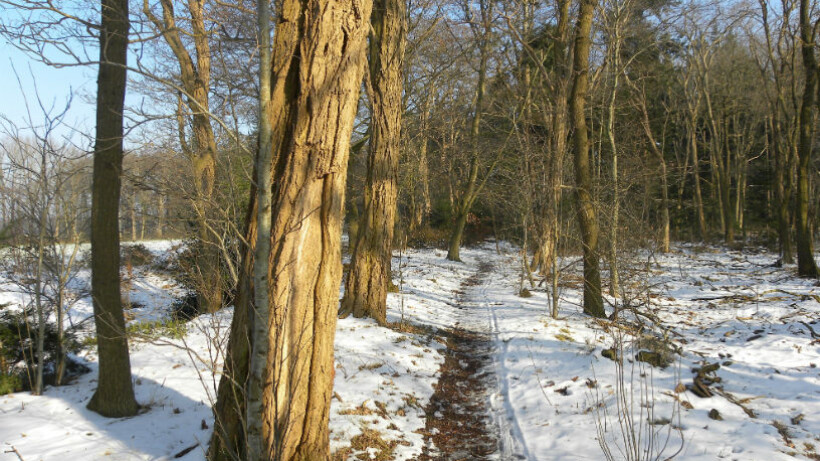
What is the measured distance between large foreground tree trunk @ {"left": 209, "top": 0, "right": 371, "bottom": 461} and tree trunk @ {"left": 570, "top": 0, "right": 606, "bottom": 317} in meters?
6.20

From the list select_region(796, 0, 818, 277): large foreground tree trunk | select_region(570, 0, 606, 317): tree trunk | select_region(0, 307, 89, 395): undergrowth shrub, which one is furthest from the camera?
select_region(796, 0, 818, 277): large foreground tree trunk

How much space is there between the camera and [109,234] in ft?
15.8

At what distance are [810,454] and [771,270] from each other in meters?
13.3

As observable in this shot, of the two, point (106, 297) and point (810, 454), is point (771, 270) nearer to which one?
point (810, 454)

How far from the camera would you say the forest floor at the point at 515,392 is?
13.5 feet

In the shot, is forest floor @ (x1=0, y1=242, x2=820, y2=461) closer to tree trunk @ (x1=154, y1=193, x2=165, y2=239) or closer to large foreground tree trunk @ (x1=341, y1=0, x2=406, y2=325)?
large foreground tree trunk @ (x1=341, y1=0, x2=406, y2=325)

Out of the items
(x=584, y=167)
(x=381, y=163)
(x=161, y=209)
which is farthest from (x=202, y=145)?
(x=584, y=167)

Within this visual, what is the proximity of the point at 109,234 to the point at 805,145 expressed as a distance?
1564cm

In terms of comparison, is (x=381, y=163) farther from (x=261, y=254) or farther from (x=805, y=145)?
(x=805, y=145)

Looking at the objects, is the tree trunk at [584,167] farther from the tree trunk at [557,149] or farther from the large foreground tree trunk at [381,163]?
the large foreground tree trunk at [381,163]

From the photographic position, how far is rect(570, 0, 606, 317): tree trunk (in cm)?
866

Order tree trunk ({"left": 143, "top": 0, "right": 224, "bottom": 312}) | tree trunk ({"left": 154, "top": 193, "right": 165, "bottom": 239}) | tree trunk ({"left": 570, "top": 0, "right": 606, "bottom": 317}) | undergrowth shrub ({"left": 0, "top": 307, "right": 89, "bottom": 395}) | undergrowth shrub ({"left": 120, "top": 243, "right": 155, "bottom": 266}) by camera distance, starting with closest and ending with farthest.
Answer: undergrowth shrub ({"left": 0, "top": 307, "right": 89, "bottom": 395}) → tree trunk ({"left": 154, "top": 193, "right": 165, "bottom": 239}) → tree trunk ({"left": 143, "top": 0, "right": 224, "bottom": 312}) → tree trunk ({"left": 570, "top": 0, "right": 606, "bottom": 317}) → undergrowth shrub ({"left": 120, "top": 243, "right": 155, "bottom": 266})

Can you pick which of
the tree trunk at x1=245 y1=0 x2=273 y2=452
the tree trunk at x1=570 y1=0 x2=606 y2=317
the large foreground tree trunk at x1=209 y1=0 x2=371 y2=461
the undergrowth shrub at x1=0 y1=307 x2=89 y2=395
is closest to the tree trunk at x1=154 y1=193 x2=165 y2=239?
the undergrowth shrub at x1=0 y1=307 x2=89 y2=395

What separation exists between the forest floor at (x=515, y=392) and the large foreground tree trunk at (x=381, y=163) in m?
0.82
